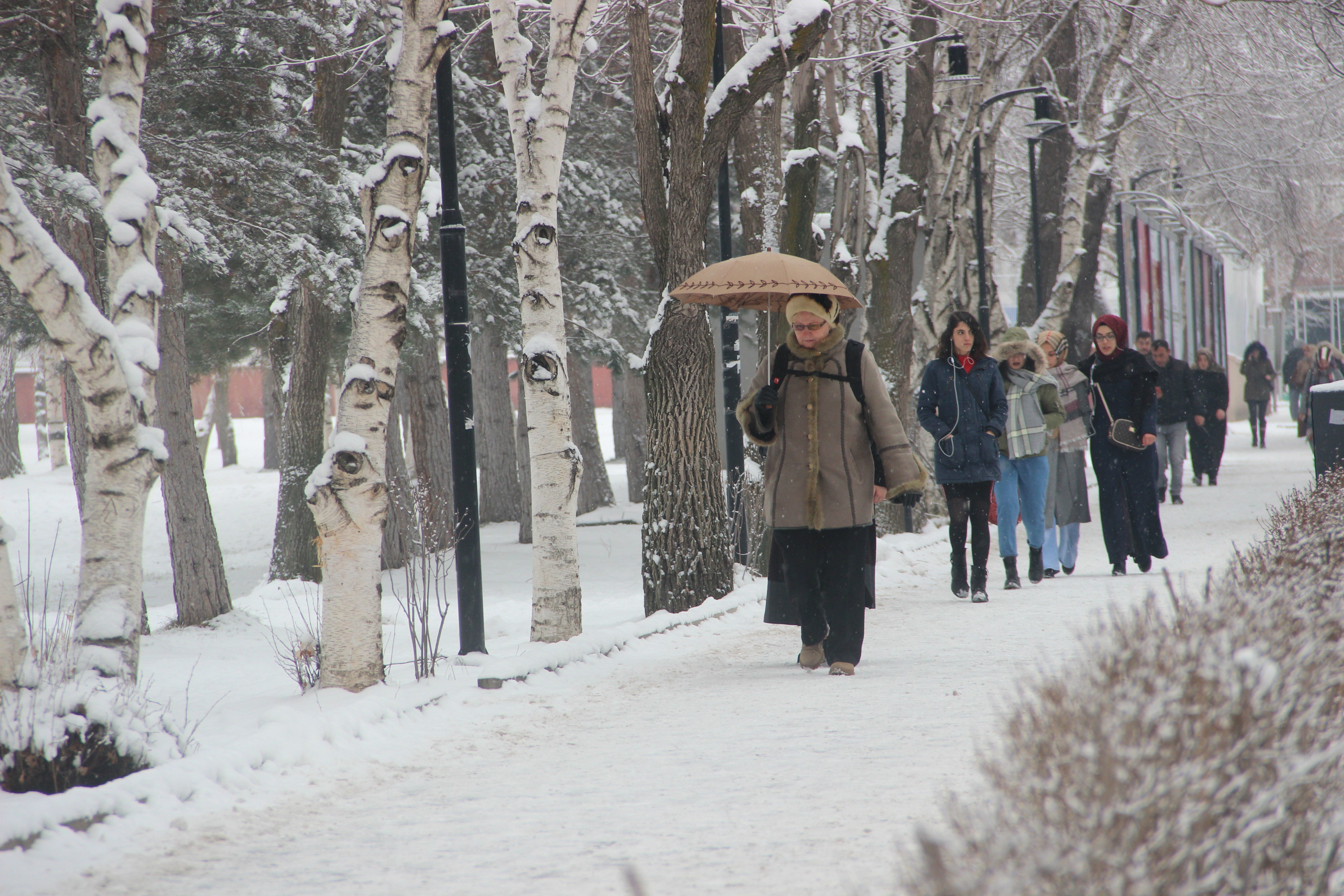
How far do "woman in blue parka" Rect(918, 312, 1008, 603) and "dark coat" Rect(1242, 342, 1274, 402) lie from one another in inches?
780

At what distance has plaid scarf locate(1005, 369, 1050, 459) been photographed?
10.1 meters

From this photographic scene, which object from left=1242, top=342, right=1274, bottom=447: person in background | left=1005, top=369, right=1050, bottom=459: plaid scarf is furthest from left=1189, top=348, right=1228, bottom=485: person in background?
left=1005, top=369, right=1050, bottom=459: plaid scarf

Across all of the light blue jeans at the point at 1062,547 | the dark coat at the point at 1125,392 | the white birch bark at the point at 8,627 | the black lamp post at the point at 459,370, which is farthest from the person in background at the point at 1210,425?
the white birch bark at the point at 8,627

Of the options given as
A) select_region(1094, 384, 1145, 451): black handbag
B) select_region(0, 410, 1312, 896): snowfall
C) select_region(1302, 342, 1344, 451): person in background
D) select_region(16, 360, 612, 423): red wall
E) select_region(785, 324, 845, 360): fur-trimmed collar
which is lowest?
select_region(0, 410, 1312, 896): snowfall

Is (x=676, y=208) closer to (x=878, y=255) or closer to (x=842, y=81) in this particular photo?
(x=878, y=255)

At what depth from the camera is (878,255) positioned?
585 inches

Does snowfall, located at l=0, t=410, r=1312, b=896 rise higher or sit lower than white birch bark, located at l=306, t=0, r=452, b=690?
lower

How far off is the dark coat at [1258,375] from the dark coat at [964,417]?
19.8 meters

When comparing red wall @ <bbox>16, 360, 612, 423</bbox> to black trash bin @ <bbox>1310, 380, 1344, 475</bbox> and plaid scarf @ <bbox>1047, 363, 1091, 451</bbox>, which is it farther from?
plaid scarf @ <bbox>1047, 363, 1091, 451</bbox>

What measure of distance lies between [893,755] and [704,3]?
6250 mm

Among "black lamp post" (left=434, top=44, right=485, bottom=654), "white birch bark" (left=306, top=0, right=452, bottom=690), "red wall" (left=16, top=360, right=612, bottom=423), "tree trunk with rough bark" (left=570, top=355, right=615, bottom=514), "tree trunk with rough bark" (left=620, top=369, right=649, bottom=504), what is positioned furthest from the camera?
"red wall" (left=16, top=360, right=612, bottom=423)

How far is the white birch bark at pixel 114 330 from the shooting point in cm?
539

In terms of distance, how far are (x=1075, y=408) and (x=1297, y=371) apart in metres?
22.2

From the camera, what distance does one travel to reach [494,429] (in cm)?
2066
